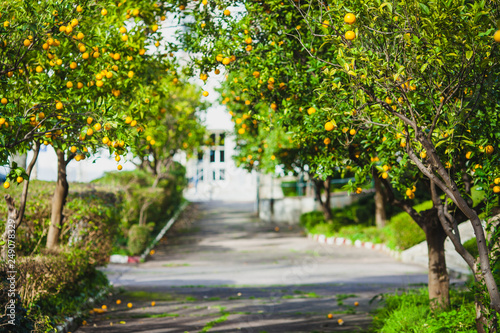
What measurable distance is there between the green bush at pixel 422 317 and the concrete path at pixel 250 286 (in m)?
0.48

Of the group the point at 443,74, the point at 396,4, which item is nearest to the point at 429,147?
the point at 443,74

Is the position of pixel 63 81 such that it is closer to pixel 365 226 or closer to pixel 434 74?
pixel 434 74

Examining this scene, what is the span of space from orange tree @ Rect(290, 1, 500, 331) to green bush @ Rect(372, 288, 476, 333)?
719 mm

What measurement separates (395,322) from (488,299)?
6.30 feet

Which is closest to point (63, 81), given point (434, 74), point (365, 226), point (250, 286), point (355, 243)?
point (434, 74)

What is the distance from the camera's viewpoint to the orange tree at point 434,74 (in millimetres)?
3711

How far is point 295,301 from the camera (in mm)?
8758

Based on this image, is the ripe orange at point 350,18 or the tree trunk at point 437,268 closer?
the ripe orange at point 350,18

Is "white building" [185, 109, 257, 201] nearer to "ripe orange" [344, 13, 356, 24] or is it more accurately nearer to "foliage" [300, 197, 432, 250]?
"foliage" [300, 197, 432, 250]

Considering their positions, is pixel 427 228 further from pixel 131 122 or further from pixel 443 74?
pixel 131 122

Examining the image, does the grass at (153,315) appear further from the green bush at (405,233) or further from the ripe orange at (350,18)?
the green bush at (405,233)

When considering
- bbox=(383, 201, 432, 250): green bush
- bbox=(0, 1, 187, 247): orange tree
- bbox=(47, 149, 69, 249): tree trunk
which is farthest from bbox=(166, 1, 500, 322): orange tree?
bbox=(383, 201, 432, 250): green bush

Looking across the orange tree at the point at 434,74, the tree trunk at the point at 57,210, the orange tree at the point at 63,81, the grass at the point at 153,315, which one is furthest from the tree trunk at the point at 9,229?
the orange tree at the point at 434,74

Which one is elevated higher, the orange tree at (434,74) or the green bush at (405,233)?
the orange tree at (434,74)
